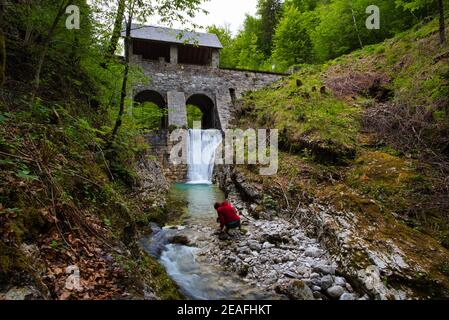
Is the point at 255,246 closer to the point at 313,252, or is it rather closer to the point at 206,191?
the point at 313,252

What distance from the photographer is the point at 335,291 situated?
13.0 feet

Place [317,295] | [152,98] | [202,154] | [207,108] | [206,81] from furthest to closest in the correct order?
[207,108] → [152,98] → [206,81] → [202,154] → [317,295]

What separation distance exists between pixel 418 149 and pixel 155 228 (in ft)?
22.1

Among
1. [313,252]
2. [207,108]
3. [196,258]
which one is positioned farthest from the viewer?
[207,108]

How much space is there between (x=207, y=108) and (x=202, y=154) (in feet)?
22.0

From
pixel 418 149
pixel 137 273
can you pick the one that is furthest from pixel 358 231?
pixel 137 273

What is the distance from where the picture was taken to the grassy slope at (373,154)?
15.6 ft

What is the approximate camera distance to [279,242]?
5.58m

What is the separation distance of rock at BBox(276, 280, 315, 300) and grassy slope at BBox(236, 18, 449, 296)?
58.7 inches

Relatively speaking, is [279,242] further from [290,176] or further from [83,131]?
[83,131]

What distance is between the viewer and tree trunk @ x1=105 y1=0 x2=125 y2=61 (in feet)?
20.0

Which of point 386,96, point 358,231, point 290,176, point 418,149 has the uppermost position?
point 386,96

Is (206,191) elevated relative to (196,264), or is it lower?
elevated

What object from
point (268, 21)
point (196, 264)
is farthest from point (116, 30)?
point (268, 21)
